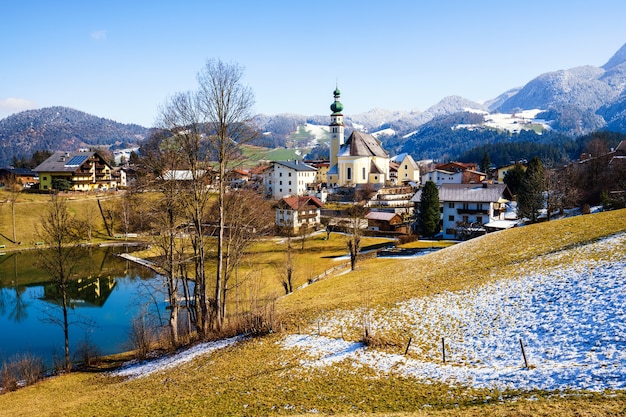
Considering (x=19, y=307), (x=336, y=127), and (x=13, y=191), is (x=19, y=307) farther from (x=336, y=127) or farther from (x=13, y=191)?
(x=336, y=127)

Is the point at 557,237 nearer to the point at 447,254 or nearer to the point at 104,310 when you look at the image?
the point at 447,254

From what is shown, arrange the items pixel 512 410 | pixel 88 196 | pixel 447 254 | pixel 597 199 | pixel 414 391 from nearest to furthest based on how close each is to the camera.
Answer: pixel 512 410 → pixel 414 391 → pixel 447 254 → pixel 597 199 → pixel 88 196

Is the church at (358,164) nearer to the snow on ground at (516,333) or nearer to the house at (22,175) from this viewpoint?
the house at (22,175)

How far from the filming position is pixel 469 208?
55562 millimetres

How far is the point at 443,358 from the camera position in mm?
13047

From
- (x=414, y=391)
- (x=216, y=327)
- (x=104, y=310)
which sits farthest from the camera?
(x=104, y=310)

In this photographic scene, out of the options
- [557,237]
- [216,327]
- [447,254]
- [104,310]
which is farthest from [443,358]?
[104,310]

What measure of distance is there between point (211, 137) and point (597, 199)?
2317 inches

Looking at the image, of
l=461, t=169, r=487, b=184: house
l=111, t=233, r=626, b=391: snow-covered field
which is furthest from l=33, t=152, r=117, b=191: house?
l=461, t=169, r=487, b=184: house

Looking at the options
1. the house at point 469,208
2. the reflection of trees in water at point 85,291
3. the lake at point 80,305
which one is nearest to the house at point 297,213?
the house at point 469,208

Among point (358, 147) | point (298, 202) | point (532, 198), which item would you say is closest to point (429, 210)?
point (532, 198)

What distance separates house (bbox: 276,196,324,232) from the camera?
216 feet

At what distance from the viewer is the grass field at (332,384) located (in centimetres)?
981

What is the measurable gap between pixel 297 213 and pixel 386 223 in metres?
14.6
